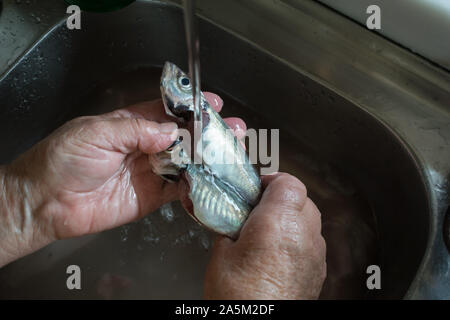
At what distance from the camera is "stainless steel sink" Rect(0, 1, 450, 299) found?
3.03ft

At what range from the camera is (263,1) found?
3.31ft

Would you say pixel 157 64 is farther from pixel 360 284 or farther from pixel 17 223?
pixel 360 284

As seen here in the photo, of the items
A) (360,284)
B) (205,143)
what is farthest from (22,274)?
(360,284)

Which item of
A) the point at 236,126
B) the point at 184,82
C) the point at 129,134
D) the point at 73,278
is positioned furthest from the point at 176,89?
the point at 73,278

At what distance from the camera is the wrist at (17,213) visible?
0.83 m

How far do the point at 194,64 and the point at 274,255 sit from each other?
386mm

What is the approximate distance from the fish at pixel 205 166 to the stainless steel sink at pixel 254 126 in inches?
11.4

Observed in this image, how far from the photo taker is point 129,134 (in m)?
0.75

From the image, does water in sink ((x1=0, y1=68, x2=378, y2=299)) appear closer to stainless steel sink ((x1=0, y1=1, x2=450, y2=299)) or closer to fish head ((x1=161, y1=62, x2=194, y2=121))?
stainless steel sink ((x1=0, y1=1, x2=450, y2=299))

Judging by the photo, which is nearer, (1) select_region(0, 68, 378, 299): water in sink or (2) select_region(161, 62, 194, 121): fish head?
(2) select_region(161, 62, 194, 121): fish head

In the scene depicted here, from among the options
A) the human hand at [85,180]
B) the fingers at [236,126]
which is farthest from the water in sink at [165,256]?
the fingers at [236,126]

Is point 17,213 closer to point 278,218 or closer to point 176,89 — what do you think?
point 176,89

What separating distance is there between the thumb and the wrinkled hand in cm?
24

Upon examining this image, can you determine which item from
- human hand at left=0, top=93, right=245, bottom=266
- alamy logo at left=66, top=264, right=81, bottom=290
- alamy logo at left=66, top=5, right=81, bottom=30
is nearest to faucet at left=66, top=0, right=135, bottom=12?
alamy logo at left=66, top=5, right=81, bottom=30
